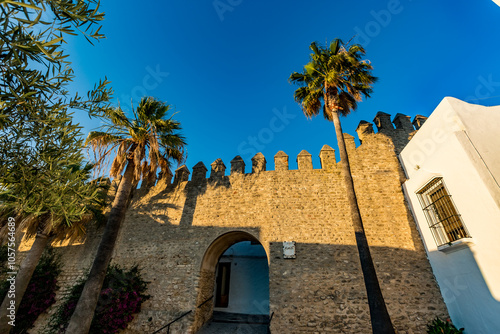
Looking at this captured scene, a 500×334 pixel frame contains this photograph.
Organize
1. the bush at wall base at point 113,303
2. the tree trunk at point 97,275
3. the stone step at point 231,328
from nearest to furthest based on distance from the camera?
the tree trunk at point 97,275 < the bush at wall base at point 113,303 < the stone step at point 231,328

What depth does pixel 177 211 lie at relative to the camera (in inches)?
416

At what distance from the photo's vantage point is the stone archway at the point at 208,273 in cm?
885

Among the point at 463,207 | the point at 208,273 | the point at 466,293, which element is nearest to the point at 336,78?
the point at 463,207

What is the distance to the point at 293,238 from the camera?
29.0ft

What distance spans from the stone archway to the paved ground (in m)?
0.39

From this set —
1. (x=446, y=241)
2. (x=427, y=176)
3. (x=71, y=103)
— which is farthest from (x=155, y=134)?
(x=446, y=241)

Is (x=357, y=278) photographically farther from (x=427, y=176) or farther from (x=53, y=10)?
(x=53, y=10)

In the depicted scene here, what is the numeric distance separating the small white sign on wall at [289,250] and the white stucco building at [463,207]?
4.72 metres

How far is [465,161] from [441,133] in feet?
5.55

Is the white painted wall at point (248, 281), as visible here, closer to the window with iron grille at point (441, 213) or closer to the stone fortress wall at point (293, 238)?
the stone fortress wall at point (293, 238)

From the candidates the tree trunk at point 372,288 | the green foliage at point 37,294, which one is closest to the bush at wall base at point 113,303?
the green foliage at point 37,294

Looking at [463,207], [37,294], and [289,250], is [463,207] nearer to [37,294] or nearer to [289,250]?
[289,250]

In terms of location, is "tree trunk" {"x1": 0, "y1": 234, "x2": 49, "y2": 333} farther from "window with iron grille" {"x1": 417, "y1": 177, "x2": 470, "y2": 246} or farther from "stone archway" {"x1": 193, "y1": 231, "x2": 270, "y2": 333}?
"window with iron grille" {"x1": 417, "y1": 177, "x2": 470, "y2": 246}

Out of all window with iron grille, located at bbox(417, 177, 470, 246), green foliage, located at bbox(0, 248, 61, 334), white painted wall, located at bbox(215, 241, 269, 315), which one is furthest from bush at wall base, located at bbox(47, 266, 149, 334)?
window with iron grille, located at bbox(417, 177, 470, 246)
